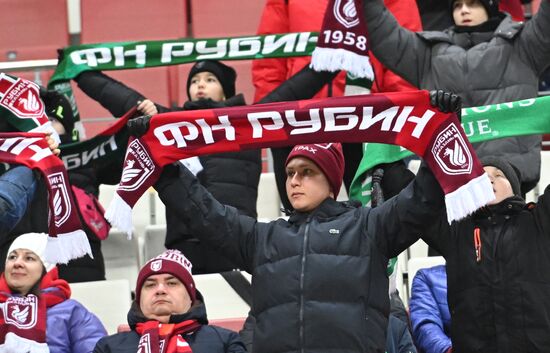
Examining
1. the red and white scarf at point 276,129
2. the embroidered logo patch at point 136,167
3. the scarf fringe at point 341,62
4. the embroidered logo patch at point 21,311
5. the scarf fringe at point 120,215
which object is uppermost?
the scarf fringe at point 341,62

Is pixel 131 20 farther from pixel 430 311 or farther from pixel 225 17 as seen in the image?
pixel 430 311

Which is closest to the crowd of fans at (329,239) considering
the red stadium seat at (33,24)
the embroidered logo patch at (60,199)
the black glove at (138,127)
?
the black glove at (138,127)

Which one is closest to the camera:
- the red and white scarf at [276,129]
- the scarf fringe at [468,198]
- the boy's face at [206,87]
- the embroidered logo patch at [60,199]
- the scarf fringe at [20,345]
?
the scarf fringe at [468,198]

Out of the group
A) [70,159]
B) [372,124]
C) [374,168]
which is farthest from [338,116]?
[70,159]

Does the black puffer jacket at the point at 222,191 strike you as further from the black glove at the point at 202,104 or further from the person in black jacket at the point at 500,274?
the person in black jacket at the point at 500,274

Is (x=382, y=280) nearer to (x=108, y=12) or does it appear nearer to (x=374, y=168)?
(x=374, y=168)

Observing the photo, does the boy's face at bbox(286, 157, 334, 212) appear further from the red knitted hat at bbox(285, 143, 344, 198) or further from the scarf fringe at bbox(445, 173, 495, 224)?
the scarf fringe at bbox(445, 173, 495, 224)

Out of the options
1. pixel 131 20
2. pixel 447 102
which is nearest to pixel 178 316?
pixel 447 102

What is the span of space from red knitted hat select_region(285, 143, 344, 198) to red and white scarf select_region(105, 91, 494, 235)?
4cm

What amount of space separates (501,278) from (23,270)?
2154 millimetres

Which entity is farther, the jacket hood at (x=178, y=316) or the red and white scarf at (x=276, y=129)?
the jacket hood at (x=178, y=316)

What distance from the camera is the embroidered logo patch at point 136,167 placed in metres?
5.21

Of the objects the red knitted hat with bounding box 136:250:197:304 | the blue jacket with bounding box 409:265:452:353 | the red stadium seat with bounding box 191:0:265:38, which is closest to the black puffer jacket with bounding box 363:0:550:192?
the blue jacket with bounding box 409:265:452:353

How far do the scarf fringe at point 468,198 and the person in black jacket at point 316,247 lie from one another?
9cm
